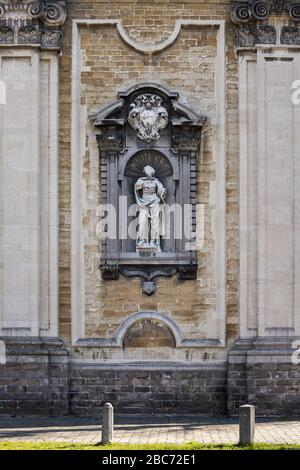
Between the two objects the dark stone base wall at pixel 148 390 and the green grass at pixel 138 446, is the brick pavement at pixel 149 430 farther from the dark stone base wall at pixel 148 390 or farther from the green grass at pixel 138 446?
the green grass at pixel 138 446

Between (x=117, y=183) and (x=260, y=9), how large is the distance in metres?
4.36

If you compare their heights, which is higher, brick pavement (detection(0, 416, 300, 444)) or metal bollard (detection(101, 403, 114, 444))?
metal bollard (detection(101, 403, 114, 444))

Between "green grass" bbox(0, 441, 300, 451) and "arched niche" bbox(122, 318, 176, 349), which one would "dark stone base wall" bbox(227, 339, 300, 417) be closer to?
"arched niche" bbox(122, 318, 176, 349)

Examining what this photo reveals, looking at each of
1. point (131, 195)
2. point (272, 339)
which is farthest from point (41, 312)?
point (272, 339)

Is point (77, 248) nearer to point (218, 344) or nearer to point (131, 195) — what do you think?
point (131, 195)

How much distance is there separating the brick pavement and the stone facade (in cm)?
54

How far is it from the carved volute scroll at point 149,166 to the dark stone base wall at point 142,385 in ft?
5.73

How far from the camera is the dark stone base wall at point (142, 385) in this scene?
21719mm

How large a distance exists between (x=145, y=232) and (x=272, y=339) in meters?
3.19

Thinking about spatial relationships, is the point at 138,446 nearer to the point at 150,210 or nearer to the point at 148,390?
the point at 148,390

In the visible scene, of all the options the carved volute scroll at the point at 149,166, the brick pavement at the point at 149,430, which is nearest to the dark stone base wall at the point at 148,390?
the brick pavement at the point at 149,430

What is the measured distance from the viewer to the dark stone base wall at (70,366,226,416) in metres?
22.0

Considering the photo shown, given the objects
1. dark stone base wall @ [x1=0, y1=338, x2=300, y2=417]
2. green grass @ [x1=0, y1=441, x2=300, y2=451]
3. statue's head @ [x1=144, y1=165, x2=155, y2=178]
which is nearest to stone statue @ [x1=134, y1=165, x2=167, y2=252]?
statue's head @ [x1=144, y1=165, x2=155, y2=178]

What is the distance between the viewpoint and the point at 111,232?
73.2 feet
